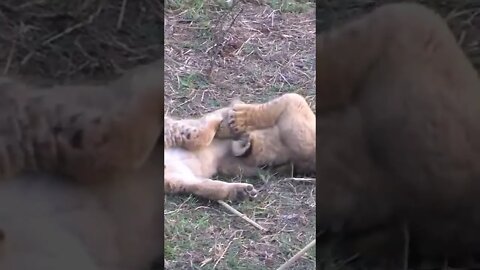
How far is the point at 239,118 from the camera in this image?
1.33m

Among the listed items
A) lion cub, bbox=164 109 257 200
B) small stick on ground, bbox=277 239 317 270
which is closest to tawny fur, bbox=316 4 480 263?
small stick on ground, bbox=277 239 317 270

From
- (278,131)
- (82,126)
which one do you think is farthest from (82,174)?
(278,131)

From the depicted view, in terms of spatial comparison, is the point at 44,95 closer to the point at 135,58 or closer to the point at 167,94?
the point at 135,58

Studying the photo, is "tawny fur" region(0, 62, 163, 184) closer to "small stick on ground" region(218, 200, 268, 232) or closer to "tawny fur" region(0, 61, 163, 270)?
"tawny fur" region(0, 61, 163, 270)

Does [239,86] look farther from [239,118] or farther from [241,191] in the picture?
[241,191]

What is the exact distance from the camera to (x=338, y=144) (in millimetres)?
976

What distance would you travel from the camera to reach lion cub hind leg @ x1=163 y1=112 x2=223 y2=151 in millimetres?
1299

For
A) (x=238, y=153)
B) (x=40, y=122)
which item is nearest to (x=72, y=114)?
(x=40, y=122)

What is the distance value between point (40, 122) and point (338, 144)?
0.42 m

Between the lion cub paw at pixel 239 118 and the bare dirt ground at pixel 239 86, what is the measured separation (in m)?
0.02

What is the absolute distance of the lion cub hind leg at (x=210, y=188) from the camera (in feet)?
4.23

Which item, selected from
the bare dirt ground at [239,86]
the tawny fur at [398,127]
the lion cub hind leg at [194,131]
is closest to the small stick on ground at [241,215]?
the bare dirt ground at [239,86]

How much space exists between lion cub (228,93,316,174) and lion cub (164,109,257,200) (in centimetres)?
2

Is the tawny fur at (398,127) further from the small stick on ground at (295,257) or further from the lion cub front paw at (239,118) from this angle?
the lion cub front paw at (239,118)
